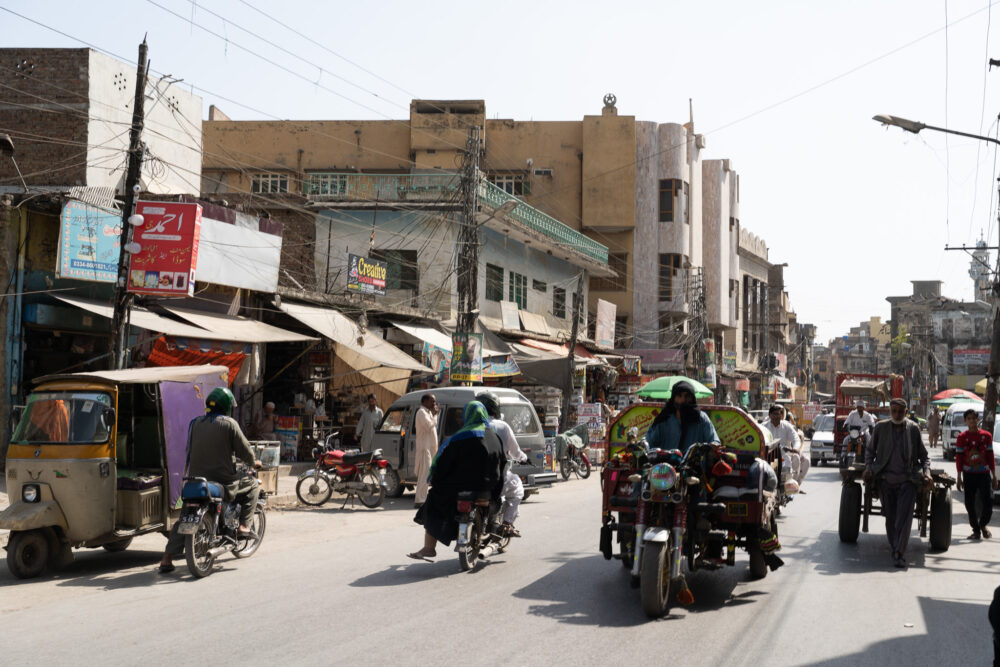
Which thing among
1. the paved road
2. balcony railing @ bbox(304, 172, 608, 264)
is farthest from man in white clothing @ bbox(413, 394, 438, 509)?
balcony railing @ bbox(304, 172, 608, 264)

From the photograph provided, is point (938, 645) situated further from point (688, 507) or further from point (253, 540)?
point (253, 540)

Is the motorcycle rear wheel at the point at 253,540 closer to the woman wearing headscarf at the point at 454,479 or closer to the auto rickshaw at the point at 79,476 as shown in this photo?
the auto rickshaw at the point at 79,476

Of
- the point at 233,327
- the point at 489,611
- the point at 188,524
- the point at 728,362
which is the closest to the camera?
the point at 489,611

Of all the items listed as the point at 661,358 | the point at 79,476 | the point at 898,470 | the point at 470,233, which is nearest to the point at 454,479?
the point at 79,476

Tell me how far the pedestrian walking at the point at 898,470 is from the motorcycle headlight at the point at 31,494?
29.6 feet

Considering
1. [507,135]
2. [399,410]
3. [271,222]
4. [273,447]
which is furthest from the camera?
[507,135]

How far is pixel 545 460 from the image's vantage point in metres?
18.2

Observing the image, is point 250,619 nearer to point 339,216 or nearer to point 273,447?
point 273,447

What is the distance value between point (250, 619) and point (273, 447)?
899cm

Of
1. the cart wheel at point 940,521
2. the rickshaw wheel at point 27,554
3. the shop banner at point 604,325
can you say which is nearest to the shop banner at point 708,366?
the shop banner at point 604,325

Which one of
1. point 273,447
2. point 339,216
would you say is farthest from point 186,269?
point 339,216

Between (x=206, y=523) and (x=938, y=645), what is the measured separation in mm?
6607

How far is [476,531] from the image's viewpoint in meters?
9.68

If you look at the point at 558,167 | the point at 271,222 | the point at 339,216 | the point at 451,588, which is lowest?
the point at 451,588
